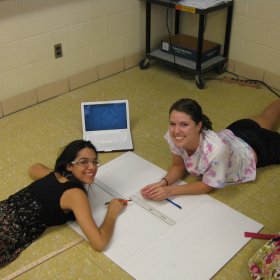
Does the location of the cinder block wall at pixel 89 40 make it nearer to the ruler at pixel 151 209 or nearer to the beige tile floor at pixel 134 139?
the beige tile floor at pixel 134 139

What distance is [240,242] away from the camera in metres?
1.70

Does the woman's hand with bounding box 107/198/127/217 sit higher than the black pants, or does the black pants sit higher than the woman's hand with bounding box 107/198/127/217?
the black pants

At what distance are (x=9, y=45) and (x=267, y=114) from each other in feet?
5.51

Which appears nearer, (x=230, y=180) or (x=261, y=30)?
(x=230, y=180)

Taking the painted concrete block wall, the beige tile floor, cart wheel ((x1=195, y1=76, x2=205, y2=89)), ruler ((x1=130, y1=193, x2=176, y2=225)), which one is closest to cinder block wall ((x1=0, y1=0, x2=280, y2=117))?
the painted concrete block wall

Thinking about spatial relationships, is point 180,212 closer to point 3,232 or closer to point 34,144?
point 3,232

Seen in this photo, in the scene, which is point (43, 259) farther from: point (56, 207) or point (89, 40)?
point (89, 40)

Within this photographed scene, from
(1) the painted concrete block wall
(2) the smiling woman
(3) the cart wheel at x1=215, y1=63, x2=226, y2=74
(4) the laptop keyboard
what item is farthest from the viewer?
(3) the cart wheel at x1=215, y1=63, x2=226, y2=74

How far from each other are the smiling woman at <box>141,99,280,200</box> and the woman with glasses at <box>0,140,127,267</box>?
0.35 meters

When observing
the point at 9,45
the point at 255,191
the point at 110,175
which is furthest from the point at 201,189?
the point at 9,45

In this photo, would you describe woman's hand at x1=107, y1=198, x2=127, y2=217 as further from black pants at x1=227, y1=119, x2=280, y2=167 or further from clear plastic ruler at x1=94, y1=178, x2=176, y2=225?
black pants at x1=227, y1=119, x2=280, y2=167

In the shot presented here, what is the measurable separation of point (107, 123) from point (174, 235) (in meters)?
0.92

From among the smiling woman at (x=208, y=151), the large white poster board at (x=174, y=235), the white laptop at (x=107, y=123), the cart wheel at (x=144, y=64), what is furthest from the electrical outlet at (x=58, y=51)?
the smiling woman at (x=208, y=151)

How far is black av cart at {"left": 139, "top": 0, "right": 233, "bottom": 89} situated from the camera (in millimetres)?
2913
